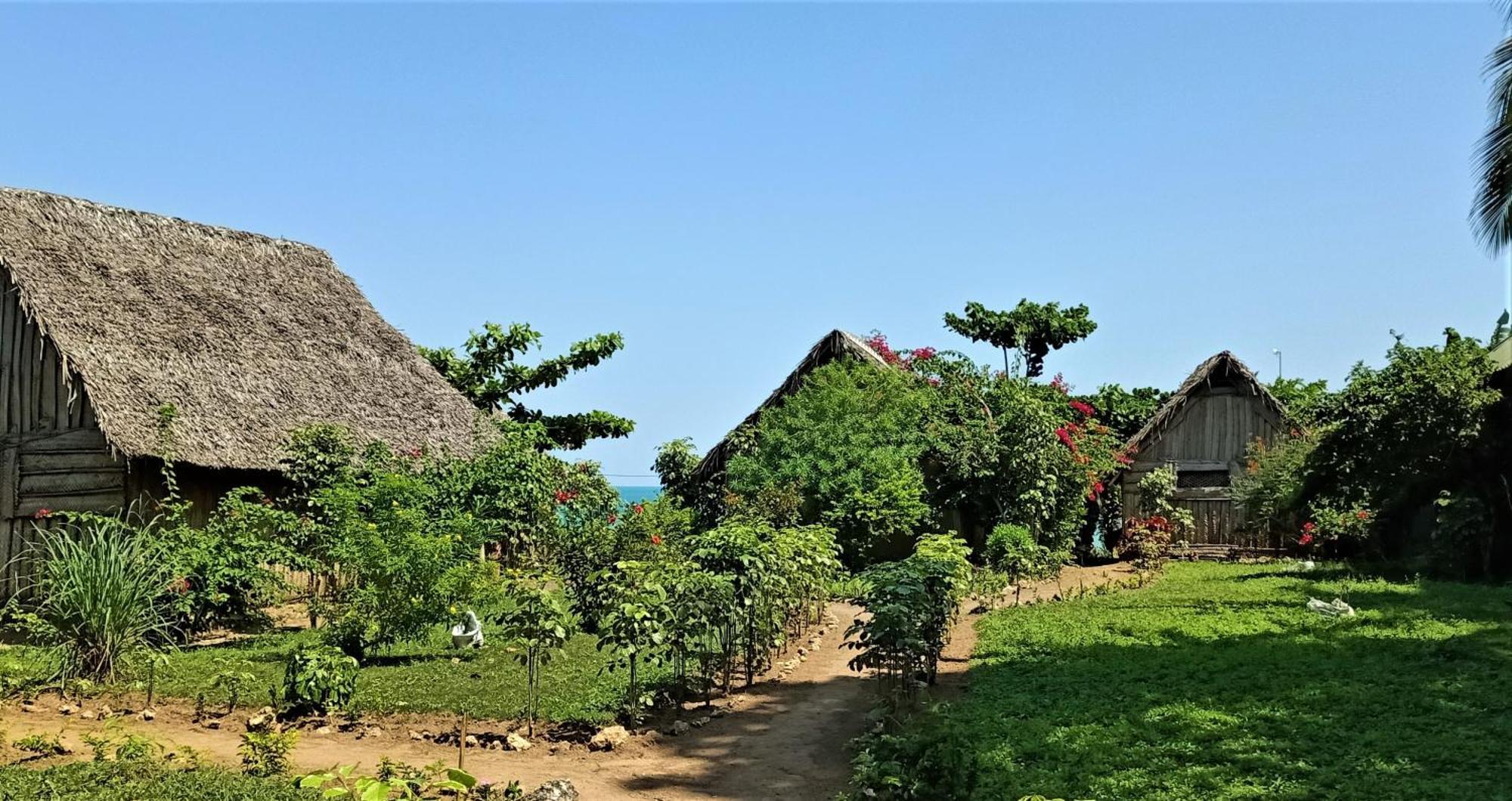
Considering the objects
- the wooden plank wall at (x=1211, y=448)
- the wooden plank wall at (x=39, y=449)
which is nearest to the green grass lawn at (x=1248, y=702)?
the wooden plank wall at (x=1211, y=448)

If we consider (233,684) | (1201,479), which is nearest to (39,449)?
(233,684)

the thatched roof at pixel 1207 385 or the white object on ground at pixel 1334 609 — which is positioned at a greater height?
the thatched roof at pixel 1207 385

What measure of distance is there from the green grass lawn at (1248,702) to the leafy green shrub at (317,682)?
15.0 ft

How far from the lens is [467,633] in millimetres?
12188

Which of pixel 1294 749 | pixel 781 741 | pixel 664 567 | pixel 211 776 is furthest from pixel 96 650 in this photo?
pixel 1294 749

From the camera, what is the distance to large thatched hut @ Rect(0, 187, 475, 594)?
15.6 m

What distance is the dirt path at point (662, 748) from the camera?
290 inches

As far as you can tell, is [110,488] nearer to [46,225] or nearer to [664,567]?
[46,225]

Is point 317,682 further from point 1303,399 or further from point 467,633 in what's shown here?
point 1303,399

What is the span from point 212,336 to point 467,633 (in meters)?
8.72

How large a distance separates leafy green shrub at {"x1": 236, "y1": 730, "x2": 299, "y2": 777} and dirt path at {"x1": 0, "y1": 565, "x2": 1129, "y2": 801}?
259mm

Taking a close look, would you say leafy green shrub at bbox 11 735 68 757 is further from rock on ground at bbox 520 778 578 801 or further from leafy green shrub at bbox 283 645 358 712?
rock on ground at bbox 520 778 578 801

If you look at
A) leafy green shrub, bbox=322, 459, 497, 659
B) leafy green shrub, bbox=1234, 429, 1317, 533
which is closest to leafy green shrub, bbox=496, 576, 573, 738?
leafy green shrub, bbox=322, 459, 497, 659

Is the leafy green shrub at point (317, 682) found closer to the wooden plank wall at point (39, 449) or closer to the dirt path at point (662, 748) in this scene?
the dirt path at point (662, 748)
